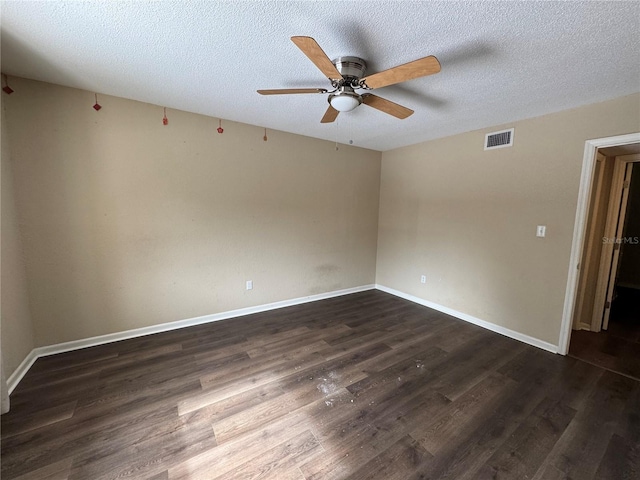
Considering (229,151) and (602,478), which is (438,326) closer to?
(602,478)

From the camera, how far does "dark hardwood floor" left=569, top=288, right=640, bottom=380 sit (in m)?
2.36

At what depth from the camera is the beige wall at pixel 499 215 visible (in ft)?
8.09

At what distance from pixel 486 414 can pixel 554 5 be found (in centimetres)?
246

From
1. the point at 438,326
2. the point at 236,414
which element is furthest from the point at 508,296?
the point at 236,414

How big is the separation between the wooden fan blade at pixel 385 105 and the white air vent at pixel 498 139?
1588mm

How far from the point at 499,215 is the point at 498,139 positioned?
0.89 m

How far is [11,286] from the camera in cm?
196

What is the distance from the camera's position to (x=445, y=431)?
1607mm

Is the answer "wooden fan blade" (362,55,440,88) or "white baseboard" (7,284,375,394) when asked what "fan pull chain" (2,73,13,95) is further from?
"wooden fan blade" (362,55,440,88)

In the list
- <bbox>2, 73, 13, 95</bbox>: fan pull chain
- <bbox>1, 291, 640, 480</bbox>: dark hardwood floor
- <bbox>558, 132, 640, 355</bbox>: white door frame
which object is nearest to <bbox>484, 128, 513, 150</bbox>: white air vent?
<bbox>558, 132, 640, 355</bbox>: white door frame

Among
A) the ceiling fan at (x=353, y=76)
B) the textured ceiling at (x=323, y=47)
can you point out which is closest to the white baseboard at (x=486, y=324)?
the textured ceiling at (x=323, y=47)

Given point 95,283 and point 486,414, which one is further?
point 95,283

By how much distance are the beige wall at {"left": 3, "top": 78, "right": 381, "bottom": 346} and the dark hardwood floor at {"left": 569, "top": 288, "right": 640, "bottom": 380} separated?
124 inches

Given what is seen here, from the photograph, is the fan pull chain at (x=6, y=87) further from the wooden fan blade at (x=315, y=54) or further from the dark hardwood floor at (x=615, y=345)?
the dark hardwood floor at (x=615, y=345)
